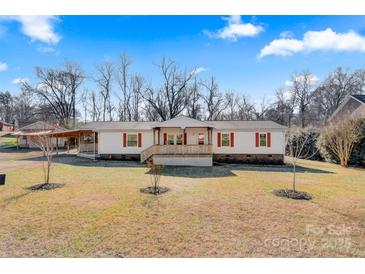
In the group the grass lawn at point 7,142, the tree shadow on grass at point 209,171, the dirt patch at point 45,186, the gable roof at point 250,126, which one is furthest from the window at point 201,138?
the grass lawn at point 7,142

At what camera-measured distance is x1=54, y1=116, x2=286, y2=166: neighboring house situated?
1664 centimetres

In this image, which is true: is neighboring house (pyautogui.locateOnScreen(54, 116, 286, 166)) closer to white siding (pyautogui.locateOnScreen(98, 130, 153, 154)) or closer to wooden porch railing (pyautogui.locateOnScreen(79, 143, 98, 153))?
white siding (pyautogui.locateOnScreen(98, 130, 153, 154))

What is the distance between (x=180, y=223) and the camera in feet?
17.9

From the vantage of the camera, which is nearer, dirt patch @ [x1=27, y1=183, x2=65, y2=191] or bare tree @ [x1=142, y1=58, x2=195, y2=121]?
dirt patch @ [x1=27, y1=183, x2=65, y2=191]

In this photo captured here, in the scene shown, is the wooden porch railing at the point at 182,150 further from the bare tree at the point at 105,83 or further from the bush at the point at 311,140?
the bare tree at the point at 105,83

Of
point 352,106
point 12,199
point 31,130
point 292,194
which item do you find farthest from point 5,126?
point 352,106

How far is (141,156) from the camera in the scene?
682 inches

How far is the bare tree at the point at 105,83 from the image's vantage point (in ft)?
133

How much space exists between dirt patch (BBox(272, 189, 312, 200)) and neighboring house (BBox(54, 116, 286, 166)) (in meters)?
8.32

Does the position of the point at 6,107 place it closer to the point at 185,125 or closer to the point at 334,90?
the point at 185,125

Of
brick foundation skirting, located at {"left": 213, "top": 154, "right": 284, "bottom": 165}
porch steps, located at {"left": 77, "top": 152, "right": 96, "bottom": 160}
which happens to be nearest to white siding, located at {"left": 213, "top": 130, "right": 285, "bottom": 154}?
brick foundation skirting, located at {"left": 213, "top": 154, "right": 284, "bottom": 165}

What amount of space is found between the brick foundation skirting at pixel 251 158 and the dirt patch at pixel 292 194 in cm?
965
